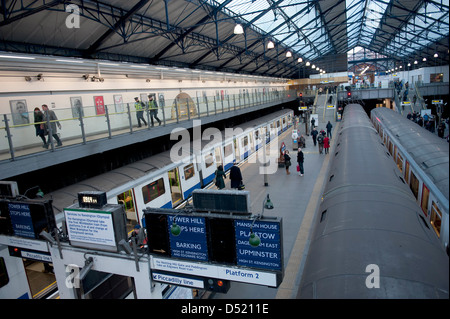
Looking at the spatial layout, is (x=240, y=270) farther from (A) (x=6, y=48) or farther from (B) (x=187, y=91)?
(B) (x=187, y=91)

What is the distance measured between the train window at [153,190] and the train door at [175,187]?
1.00 meters

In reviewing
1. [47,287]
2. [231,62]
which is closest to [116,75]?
[47,287]

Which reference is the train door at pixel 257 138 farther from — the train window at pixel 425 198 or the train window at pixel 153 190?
the train window at pixel 425 198

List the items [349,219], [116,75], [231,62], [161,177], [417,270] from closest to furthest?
[417,270] < [349,219] < [161,177] < [116,75] < [231,62]

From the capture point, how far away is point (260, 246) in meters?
4.27

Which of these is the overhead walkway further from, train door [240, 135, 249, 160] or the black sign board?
train door [240, 135, 249, 160]

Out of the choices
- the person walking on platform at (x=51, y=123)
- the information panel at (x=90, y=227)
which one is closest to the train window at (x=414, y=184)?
the information panel at (x=90, y=227)

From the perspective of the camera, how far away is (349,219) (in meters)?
5.21

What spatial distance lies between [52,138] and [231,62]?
27612mm

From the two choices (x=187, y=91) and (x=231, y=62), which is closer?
(x=187, y=91)

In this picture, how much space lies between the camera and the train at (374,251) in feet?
11.3

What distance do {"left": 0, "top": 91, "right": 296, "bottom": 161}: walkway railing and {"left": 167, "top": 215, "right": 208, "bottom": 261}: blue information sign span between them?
16.7 feet

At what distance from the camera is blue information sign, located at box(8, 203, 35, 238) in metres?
5.66

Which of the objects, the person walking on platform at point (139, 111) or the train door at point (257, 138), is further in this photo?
the train door at point (257, 138)
